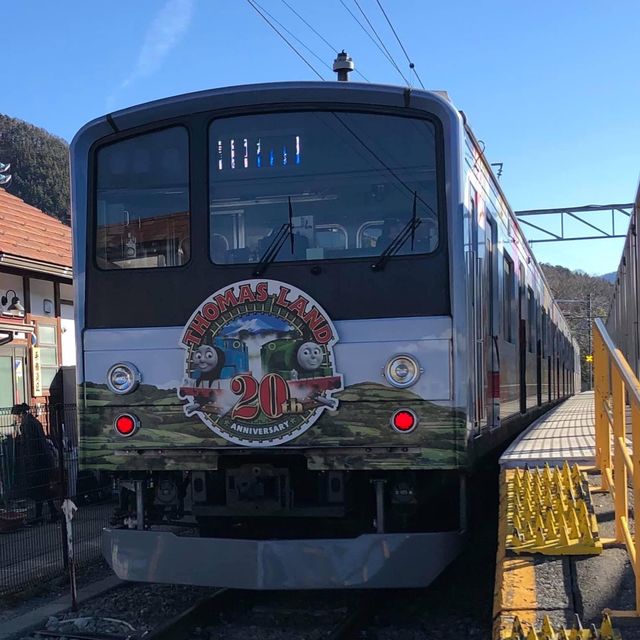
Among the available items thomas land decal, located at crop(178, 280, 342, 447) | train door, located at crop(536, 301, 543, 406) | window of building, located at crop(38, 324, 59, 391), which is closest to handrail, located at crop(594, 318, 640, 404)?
thomas land decal, located at crop(178, 280, 342, 447)

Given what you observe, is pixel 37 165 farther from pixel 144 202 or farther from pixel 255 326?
pixel 255 326

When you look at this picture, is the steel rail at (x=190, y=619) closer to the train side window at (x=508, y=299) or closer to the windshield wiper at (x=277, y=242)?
the windshield wiper at (x=277, y=242)

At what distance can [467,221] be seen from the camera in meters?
5.36

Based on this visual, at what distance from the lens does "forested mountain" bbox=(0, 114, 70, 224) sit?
4822cm

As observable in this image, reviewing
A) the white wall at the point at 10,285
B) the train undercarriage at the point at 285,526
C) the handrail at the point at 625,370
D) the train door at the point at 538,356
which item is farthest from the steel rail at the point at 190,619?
the white wall at the point at 10,285

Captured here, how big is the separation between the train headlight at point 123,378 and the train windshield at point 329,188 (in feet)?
2.89

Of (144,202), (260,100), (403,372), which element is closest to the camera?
(403,372)

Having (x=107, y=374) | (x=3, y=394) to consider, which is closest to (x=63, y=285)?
(x=3, y=394)

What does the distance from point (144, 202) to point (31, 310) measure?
23.3 feet

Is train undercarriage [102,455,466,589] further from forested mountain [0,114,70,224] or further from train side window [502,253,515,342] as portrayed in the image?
forested mountain [0,114,70,224]

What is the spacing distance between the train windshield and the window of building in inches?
304

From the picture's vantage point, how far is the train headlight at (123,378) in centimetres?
536

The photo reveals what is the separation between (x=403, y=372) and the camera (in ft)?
16.4

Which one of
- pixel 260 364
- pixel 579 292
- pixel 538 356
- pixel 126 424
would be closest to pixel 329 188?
pixel 260 364
